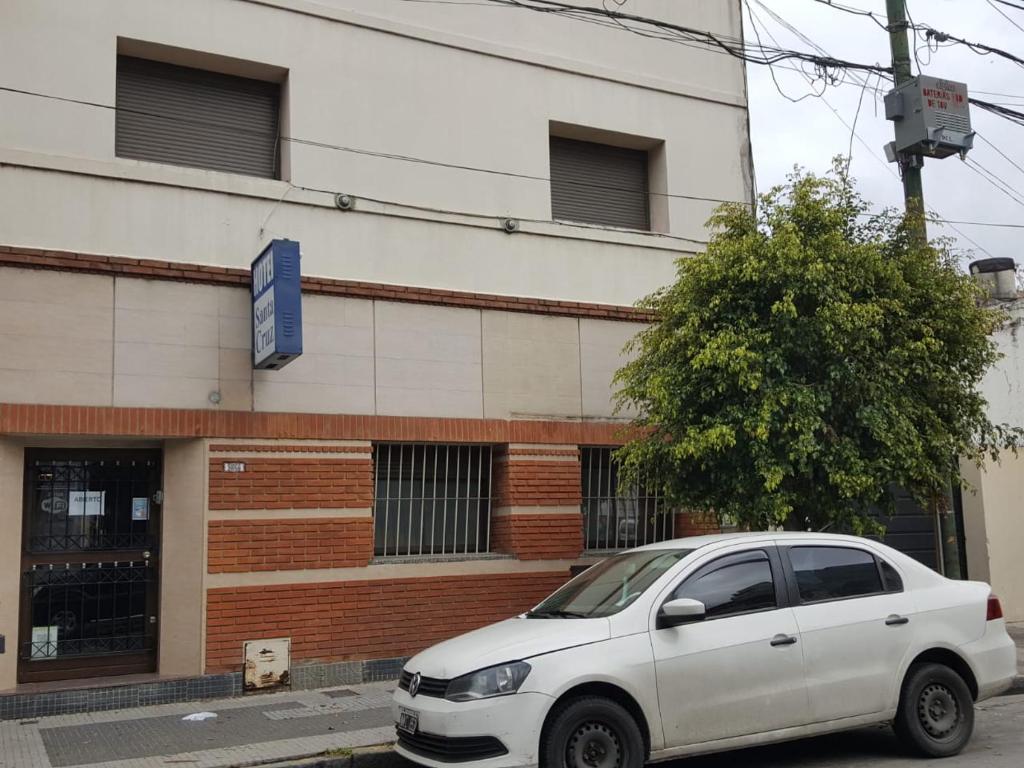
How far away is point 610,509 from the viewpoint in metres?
12.2

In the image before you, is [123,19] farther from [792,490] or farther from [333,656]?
[792,490]

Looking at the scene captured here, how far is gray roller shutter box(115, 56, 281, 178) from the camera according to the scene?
10.2m

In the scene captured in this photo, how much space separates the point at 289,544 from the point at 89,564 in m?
1.82

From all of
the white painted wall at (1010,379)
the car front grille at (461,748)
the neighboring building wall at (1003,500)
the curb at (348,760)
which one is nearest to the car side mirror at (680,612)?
the car front grille at (461,748)

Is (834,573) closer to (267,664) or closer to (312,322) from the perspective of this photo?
(267,664)

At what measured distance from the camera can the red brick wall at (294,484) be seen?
9.70 metres

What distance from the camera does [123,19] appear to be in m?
9.89

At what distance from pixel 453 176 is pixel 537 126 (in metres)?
1.40

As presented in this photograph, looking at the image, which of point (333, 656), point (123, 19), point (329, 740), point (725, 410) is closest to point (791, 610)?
point (725, 410)

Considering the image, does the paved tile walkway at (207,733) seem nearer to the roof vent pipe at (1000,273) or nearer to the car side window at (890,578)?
the car side window at (890,578)

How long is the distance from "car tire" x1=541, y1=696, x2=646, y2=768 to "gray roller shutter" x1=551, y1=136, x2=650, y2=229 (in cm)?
751

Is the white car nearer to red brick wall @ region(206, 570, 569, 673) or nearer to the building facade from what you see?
red brick wall @ region(206, 570, 569, 673)

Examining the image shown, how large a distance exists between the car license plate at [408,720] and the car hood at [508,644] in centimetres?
25

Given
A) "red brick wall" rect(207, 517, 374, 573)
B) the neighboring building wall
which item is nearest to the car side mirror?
"red brick wall" rect(207, 517, 374, 573)
